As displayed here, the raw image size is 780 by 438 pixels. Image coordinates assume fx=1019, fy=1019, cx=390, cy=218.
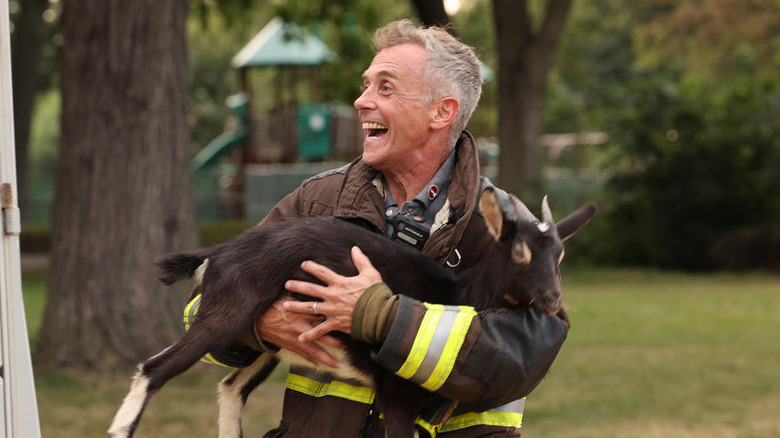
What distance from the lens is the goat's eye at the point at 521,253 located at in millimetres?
3348

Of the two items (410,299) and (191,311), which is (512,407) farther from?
(191,311)

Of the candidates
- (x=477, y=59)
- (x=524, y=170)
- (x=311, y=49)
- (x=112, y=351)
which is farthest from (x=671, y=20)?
(x=477, y=59)

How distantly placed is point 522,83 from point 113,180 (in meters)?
10.8

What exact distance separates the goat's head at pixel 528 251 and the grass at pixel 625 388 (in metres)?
5.59

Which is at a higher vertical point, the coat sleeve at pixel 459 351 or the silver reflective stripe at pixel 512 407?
the coat sleeve at pixel 459 351

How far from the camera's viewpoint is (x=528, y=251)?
11.0 ft

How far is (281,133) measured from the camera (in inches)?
1172

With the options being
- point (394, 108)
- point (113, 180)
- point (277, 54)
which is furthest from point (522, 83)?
point (394, 108)

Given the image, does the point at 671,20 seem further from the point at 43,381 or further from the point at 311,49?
the point at 43,381

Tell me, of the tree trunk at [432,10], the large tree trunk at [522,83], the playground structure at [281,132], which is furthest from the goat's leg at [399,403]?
the playground structure at [281,132]

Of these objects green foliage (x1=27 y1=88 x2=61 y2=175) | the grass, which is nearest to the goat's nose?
the grass

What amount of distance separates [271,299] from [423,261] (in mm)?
535

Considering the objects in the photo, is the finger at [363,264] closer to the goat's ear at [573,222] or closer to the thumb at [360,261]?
the thumb at [360,261]

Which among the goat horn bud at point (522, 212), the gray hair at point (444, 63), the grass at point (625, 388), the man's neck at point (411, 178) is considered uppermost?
the gray hair at point (444, 63)
